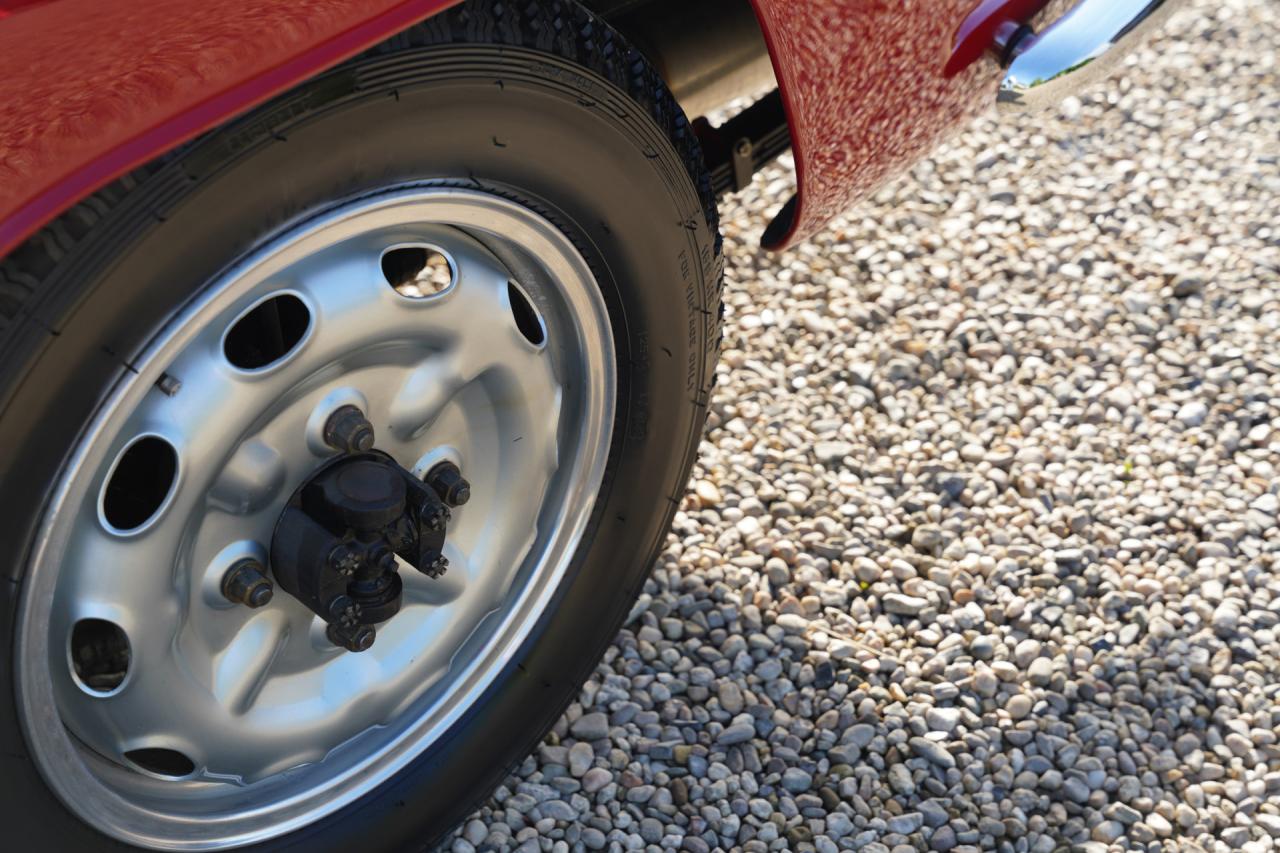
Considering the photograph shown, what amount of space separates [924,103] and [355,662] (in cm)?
119

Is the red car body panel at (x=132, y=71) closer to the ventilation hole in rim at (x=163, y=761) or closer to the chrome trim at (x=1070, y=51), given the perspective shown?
the ventilation hole in rim at (x=163, y=761)

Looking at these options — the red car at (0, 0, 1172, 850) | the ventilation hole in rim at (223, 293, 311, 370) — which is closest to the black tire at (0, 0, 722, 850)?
the red car at (0, 0, 1172, 850)

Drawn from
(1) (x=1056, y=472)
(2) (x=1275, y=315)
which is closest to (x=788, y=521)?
(1) (x=1056, y=472)

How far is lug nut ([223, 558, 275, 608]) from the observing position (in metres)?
1.63

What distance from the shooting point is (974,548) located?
273 cm

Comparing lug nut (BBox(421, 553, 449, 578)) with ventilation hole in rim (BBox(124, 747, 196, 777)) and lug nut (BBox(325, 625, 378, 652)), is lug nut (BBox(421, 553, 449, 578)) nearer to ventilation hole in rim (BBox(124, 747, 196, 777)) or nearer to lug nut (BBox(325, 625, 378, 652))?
lug nut (BBox(325, 625, 378, 652))

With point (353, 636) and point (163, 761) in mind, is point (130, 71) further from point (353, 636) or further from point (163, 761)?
point (163, 761)

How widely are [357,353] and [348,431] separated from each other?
0.10 m

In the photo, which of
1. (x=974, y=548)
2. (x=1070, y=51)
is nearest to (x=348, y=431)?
(x=1070, y=51)

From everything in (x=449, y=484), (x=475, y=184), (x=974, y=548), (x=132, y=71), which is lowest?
(x=974, y=548)

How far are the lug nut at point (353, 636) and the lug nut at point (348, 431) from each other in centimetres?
22

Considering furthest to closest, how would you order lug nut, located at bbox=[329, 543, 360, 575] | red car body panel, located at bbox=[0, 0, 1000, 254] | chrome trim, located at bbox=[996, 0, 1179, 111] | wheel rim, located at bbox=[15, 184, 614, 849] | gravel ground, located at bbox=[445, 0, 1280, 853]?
gravel ground, located at bbox=[445, 0, 1280, 853]
chrome trim, located at bbox=[996, 0, 1179, 111]
lug nut, located at bbox=[329, 543, 360, 575]
wheel rim, located at bbox=[15, 184, 614, 849]
red car body panel, located at bbox=[0, 0, 1000, 254]

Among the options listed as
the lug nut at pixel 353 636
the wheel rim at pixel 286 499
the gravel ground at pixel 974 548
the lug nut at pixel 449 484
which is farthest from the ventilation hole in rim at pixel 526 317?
the gravel ground at pixel 974 548

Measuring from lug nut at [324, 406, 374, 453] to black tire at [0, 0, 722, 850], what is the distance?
1.02ft
